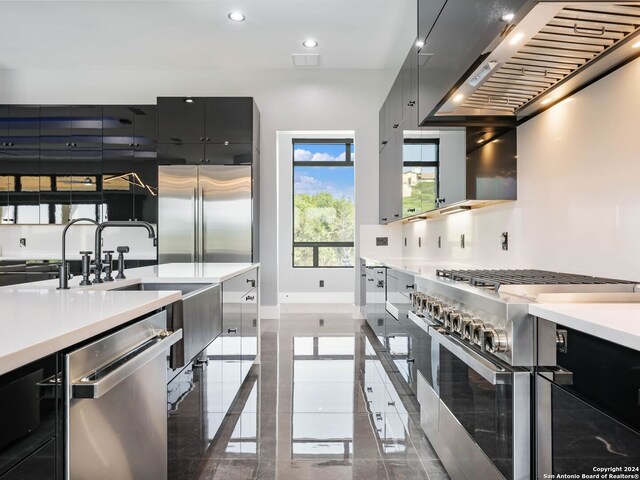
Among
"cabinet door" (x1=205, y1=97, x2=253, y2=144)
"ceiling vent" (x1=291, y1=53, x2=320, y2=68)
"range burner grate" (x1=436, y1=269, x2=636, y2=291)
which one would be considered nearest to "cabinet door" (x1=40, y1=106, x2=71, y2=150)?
"cabinet door" (x1=205, y1=97, x2=253, y2=144)

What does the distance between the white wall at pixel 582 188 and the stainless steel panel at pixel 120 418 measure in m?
1.75

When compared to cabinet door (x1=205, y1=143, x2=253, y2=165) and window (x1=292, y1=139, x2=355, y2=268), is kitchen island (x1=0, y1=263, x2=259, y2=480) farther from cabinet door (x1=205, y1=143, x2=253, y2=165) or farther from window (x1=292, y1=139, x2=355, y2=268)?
window (x1=292, y1=139, x2=355, y2=268)

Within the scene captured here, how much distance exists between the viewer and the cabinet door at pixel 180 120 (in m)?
4.69

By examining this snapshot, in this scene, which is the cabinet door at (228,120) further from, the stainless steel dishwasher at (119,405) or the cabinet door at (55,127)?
the stainless steel dishwasher at (119,405)

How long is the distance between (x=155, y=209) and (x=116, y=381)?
4.37 m

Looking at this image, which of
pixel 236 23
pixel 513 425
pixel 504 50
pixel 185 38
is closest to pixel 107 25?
pixel 185 38

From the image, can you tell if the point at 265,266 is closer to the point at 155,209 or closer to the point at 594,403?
the point at 155,209

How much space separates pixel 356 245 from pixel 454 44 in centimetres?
392

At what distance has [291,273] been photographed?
731 cm

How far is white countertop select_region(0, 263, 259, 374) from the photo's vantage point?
0.71m

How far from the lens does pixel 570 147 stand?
182 cm

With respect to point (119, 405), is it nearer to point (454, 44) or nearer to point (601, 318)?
point (601, 318)

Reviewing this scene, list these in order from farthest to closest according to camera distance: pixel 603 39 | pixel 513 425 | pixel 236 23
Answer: pixel 236 23 → pixel 603 39 → pixel 513 425

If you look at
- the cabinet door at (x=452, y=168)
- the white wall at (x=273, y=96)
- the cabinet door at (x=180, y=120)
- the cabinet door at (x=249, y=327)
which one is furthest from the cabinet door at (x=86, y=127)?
the cabinet door at (x=452, y=168)
